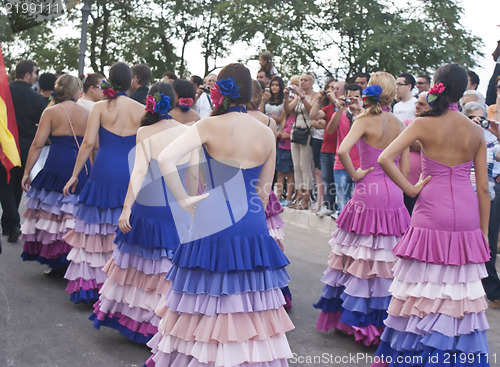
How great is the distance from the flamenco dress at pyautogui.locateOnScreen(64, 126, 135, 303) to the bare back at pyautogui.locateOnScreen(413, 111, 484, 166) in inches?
116

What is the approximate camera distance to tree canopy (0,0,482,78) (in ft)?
52.3

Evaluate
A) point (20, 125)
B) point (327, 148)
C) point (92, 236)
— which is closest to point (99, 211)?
point (92, 236)

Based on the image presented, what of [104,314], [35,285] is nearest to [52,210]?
[35,285]

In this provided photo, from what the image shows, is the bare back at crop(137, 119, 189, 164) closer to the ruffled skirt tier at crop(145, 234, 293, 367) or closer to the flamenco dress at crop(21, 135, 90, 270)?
the ruffled skirt tier at crop(145, 234, 293, 367)

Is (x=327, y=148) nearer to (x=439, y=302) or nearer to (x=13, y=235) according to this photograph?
(x=13, y=235)

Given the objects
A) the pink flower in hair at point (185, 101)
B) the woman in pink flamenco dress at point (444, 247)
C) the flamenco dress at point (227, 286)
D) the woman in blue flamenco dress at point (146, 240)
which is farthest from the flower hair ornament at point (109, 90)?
the woman in pink flamenco dress at point (444, 247)

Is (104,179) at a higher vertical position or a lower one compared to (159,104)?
lower

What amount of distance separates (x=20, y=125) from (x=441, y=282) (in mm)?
6936

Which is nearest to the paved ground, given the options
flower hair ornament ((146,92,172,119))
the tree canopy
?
flower hair ornament ((146,92,172,119))

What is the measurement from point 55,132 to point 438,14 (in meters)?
12.3

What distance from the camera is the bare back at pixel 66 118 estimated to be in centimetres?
703

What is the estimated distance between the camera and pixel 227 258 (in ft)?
12.6

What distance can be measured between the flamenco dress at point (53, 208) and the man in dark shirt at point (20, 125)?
1647 mm

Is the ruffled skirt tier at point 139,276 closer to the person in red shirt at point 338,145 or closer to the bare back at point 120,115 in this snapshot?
the bare back at point 120,115
